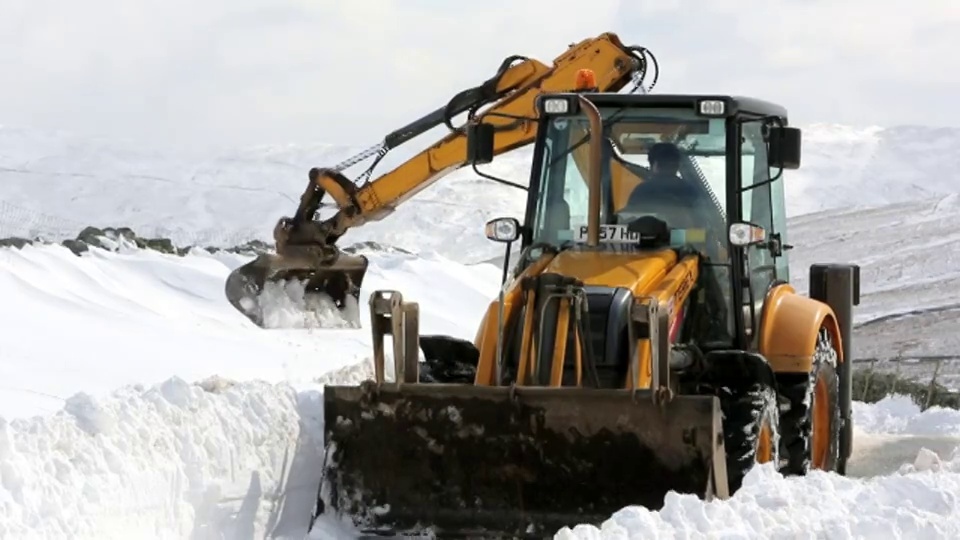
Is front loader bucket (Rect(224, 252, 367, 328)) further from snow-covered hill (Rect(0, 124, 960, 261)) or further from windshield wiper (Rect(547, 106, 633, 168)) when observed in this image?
snow-covered hill (Rect(0, 124, 960, 261))

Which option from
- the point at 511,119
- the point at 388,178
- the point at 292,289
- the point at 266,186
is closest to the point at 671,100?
the point at 511,119

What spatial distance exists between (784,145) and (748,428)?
4.72 ft

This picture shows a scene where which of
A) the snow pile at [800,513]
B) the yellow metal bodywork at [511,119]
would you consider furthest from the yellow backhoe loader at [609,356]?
the yellow metal bodywork at [511,119]

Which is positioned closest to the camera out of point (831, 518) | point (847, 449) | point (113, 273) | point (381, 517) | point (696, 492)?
point (831, 518)

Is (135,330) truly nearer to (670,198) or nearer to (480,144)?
(480,144)

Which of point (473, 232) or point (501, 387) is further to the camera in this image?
point (473, 232)

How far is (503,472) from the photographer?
22.4 ft

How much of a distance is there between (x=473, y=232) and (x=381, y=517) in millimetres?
37942

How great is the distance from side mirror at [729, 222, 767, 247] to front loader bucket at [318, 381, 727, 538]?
1.16 m

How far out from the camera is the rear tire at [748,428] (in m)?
6.78

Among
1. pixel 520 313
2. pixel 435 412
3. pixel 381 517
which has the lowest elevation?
pixel 381 517

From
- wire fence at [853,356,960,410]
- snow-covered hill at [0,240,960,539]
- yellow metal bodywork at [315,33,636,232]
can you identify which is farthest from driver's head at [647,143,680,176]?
wire fence at [853,356,960,410]

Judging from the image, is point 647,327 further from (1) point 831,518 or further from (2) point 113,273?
(2) point 113,273

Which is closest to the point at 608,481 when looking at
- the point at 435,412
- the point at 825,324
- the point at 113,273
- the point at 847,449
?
the point at 435,412
